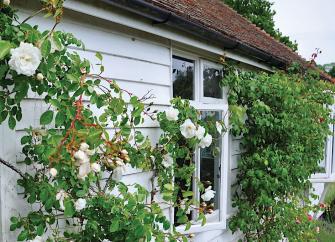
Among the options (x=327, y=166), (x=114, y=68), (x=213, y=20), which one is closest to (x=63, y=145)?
(x=114, y=68)

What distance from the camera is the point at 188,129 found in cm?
331

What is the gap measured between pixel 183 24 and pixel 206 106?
1.17 metres

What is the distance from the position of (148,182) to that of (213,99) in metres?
1.58

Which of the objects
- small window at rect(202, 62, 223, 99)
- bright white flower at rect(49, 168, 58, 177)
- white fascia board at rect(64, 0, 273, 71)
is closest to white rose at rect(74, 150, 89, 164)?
bright white flower at rect(49, 168, 58, 177)

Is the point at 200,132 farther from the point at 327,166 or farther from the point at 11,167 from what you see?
the point at 327,166

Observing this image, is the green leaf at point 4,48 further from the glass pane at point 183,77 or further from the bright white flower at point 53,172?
the glass pane at point 183,77

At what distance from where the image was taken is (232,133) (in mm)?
5199

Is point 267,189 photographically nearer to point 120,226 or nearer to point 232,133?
point 232,133

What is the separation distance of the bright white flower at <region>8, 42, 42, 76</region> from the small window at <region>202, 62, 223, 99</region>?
117 inches

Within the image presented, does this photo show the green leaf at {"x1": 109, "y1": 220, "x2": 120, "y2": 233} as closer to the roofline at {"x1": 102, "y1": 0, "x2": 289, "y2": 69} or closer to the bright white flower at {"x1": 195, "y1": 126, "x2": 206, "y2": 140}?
the bright white flower at {"x1": 195, "y1": 126, "x2": 206, "y2": 140}

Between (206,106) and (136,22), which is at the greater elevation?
(136,22)

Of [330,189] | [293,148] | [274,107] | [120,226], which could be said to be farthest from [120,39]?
[330,189]

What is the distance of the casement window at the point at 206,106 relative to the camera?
4.24 metres

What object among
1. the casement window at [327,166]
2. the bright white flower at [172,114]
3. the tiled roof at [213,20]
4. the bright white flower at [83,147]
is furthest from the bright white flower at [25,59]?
the casement window at [327,166]
